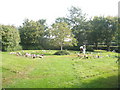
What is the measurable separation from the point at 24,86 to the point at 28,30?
30.9 metres

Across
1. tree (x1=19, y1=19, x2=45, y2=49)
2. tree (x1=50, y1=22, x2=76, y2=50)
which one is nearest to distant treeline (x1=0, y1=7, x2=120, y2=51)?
tree (x1=19, y1=19, x2=45, y2=49)

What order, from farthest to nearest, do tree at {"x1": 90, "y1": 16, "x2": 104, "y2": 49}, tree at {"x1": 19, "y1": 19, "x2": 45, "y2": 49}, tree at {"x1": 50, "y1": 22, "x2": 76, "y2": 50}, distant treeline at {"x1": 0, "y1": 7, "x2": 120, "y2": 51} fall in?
tree at {"x1": 19, "y1": 19, "x2": 45, "y2": 49}
tree at {"x1": 90, "y1": 16, "x2": 104, "y2": 49}
distant treeline at {"x1": 0, "y1": 7, "x2": 120, "y2": 51}
tree at {"x1": 50, "y1": 22, "x2": 76, "y2": 50}

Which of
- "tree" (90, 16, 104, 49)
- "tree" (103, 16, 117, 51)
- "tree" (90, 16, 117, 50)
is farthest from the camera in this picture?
"tree" (90, 16, 104, 49)

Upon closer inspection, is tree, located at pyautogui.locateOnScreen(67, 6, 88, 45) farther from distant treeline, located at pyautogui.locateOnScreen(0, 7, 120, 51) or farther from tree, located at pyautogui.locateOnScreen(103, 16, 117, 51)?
tree, located at pyautogui.locateOnScreen(103, 16, 117, 51)

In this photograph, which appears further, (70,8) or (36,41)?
(70,8)

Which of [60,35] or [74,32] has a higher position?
[74,32]

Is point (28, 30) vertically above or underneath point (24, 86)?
above

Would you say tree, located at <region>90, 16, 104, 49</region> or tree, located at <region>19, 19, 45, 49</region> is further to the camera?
tree, located at <region>19, 19, 45, 49</region>

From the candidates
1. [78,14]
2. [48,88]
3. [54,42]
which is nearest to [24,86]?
[48,88]

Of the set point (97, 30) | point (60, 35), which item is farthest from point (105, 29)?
point (60, 35)

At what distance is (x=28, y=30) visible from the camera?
34844 millimetres

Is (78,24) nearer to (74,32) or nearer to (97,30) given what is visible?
(74,32)

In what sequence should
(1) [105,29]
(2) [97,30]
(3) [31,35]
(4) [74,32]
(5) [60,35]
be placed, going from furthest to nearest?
(4) [74,32] < (3) [31,35] < (2) [97,30] < (1) [105,29] < (5) [60,35]

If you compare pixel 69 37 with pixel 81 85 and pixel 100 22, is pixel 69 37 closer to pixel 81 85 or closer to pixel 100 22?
pixel 100 22
